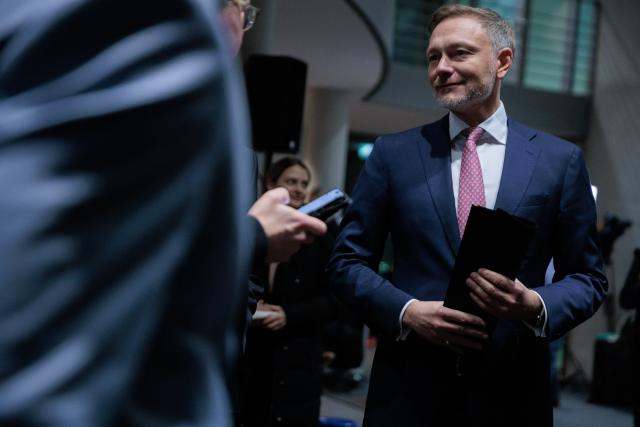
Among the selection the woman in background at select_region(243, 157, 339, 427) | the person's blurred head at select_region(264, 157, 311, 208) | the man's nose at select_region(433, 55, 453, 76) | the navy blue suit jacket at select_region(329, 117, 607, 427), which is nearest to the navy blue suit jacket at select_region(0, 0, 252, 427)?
the navy blue suit jacket at select_region(329, 117, 607, 427)

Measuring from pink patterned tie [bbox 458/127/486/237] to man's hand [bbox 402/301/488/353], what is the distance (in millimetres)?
235

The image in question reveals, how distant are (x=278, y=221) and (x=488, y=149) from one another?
1.31 meters

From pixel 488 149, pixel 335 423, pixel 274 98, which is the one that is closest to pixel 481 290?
pixel 488 149

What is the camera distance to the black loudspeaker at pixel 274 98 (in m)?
4.61

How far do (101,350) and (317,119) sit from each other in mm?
11187

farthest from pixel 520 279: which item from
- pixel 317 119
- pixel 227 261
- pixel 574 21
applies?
pixel 574 21

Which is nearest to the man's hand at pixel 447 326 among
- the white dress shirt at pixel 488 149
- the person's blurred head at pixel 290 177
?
the white dress shirt at pixel 488 149

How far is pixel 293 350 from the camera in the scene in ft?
12.4

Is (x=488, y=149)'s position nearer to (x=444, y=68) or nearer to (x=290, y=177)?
(x=444, y=68)

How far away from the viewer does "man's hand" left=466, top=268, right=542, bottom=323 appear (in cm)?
170

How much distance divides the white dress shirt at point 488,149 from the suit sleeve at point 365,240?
18cm

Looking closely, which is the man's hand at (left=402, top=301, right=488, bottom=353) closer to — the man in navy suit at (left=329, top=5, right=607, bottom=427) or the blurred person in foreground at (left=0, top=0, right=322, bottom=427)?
the man in navy suit at (left=329, top=5, right=607, bottom=427)

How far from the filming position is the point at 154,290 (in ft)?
1.55

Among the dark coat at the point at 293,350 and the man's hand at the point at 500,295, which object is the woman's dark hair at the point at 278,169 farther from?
the man's hand at the point at 500,295
